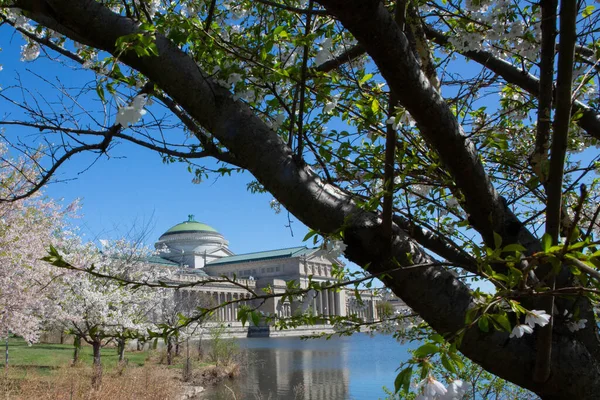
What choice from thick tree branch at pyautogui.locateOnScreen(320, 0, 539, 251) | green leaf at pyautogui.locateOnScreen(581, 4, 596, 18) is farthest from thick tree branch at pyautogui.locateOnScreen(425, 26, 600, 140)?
thick tree branch at pyautogui.locateOnScreen(320, 0, 539, 251)

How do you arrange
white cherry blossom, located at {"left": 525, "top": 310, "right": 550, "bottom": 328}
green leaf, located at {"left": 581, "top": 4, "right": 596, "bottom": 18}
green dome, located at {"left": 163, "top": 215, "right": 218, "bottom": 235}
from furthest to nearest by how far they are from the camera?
1. green dome, located at {"left": 163, "top": 215, "right": 218, "bottom": 235}
2. green leaf, located at {"left": 581, "top": 4, "right": 596, "bottom": 18}
3. white cherry blossom, located at {"left": 525, "top": 310, "right": 550, "bottom": 328}

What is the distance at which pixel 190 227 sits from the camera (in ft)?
263

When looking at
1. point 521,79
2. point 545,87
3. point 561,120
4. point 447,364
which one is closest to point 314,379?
point 521,79

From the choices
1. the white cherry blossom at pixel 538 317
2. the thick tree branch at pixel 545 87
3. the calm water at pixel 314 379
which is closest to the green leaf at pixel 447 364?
the white cherry blossom at pixel 538 317

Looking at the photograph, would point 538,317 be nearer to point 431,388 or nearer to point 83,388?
point 431,388

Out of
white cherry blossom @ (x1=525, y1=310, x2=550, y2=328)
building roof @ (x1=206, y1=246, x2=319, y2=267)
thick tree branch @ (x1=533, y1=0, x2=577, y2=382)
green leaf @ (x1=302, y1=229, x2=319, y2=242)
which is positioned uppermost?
building roof @ (x1=206, y1=246, x2=319, y2=267)

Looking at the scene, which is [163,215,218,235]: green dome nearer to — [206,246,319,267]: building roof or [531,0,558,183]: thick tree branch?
[206,246,319,267]: building roof

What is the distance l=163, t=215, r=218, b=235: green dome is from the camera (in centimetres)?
7939

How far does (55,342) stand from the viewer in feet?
102

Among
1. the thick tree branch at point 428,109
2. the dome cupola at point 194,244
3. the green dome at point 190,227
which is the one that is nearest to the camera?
the thick tree branch at point 428,109

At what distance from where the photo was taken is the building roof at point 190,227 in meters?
79.3

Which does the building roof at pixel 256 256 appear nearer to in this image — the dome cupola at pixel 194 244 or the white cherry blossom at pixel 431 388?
the dome cupola at pixel 194 244

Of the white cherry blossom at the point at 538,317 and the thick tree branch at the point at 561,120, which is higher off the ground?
the thick tree branch at the point at 561,120

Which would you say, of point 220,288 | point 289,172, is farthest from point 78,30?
point 220,288
